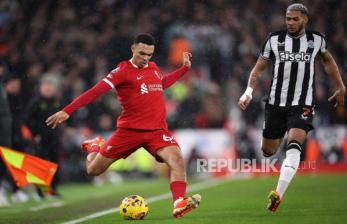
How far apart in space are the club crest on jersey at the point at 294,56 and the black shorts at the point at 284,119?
0.56m

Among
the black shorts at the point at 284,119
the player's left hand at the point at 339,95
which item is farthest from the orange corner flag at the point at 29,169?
the player's left hand at the point at 339,95

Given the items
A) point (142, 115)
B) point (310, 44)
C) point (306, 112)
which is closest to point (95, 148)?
point (142, 115)

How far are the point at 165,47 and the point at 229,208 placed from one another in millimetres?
12490

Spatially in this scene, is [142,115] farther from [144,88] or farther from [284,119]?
[284,119]

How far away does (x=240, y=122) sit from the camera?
2117 cm

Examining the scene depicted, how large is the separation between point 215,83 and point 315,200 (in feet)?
38.8

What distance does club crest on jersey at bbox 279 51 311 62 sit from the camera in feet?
30.3

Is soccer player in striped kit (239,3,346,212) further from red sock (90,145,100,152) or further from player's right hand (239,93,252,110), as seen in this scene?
red sock (90,145,100,152)

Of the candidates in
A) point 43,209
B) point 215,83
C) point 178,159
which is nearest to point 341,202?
point 178,159

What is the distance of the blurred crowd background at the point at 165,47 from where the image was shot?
20156mm

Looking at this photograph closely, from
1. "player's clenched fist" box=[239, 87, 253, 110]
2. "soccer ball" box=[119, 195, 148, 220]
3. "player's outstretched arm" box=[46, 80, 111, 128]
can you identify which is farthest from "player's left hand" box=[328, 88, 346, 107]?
"player's outstretched arm" box=[46, 80, 111, 128]

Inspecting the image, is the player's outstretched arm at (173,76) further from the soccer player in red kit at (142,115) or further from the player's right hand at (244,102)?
the player's right hand at (244,102)

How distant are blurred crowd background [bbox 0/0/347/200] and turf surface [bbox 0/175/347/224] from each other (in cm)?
586

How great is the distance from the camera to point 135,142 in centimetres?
895
